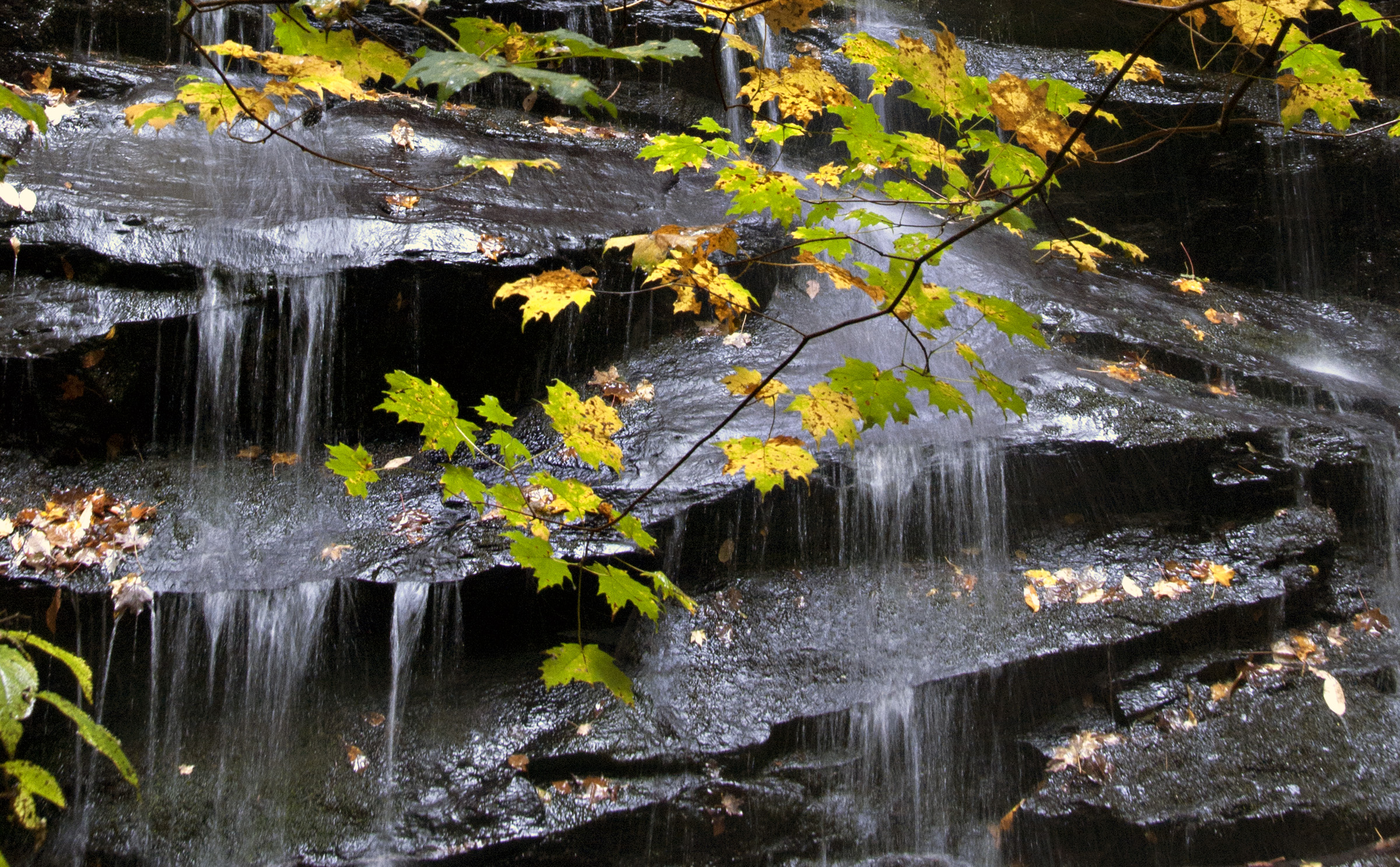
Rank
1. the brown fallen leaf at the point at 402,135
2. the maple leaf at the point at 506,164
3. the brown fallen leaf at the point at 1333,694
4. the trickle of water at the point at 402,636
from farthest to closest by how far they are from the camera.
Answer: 1. the brown fallen leaf at the point at 402,135
2. the maple leaf at the point at 506,164
3. the brown fallen leaf at the point at 1333,694
4. the trickle of water at the point at 402,636

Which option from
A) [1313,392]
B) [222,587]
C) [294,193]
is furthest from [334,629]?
[1313,392]

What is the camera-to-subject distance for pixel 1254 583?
A: 15.3ft

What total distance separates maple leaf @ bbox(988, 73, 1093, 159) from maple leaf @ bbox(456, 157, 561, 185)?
138 inches

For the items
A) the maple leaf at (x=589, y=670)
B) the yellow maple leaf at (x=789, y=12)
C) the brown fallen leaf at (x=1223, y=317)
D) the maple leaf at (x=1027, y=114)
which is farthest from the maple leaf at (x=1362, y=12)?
the brown fallen leaf at (x=1223, y=317)

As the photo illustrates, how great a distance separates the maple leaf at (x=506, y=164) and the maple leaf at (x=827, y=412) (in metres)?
3.44

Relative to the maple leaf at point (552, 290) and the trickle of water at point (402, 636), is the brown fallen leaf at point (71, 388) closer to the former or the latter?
the trickle of water at point (402, 636)

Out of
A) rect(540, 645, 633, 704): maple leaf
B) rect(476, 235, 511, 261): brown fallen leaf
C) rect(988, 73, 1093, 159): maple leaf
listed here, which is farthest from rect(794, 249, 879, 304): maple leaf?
rect(476, 235, 511, 261): brown fallen leaf

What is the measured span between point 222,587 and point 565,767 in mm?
1895

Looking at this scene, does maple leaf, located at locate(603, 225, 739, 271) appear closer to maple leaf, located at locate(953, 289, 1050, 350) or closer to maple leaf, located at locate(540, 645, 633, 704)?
maple leaf, located at locate(953, 289, 1050, 350)

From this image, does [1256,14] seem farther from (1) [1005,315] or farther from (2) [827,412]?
(2) [827,412]

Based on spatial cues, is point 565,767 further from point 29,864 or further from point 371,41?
point 371,41

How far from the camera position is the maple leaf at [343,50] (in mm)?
2064

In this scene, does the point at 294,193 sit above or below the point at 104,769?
above

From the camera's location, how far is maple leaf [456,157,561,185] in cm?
536
